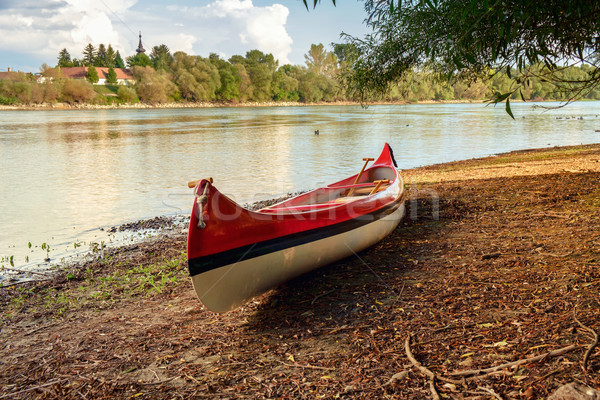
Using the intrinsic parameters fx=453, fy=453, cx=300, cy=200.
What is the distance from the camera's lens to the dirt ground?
127 inches

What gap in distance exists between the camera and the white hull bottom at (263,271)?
4152 millimetres

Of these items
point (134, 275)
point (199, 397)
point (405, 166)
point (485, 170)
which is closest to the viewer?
point (199, 397)

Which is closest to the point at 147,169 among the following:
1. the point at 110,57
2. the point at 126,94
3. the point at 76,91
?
the point at 76,91

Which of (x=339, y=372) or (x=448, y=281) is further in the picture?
(x=448, y=281)

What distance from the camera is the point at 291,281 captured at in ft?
17.5

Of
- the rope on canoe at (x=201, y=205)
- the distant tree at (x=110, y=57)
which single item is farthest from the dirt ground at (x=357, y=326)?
the distant tree at (x=110, y=57)

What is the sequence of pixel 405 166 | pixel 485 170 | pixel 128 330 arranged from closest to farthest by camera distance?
pixel 128 330 → pixel 485 170 → pixel 405 166

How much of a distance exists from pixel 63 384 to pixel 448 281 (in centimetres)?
373

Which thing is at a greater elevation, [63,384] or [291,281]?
[291,281]

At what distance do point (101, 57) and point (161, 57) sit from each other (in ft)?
121

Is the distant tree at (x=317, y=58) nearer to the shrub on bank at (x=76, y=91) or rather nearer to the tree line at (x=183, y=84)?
the tree line at (x=183, y=84)

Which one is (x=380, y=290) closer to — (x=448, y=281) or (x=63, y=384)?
(x=448, y=281)

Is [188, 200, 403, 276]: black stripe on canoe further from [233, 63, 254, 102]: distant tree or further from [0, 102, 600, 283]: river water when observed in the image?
[233, 63, 254, 102]: distant tree

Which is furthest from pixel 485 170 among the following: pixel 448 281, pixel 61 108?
pixel 61 108
